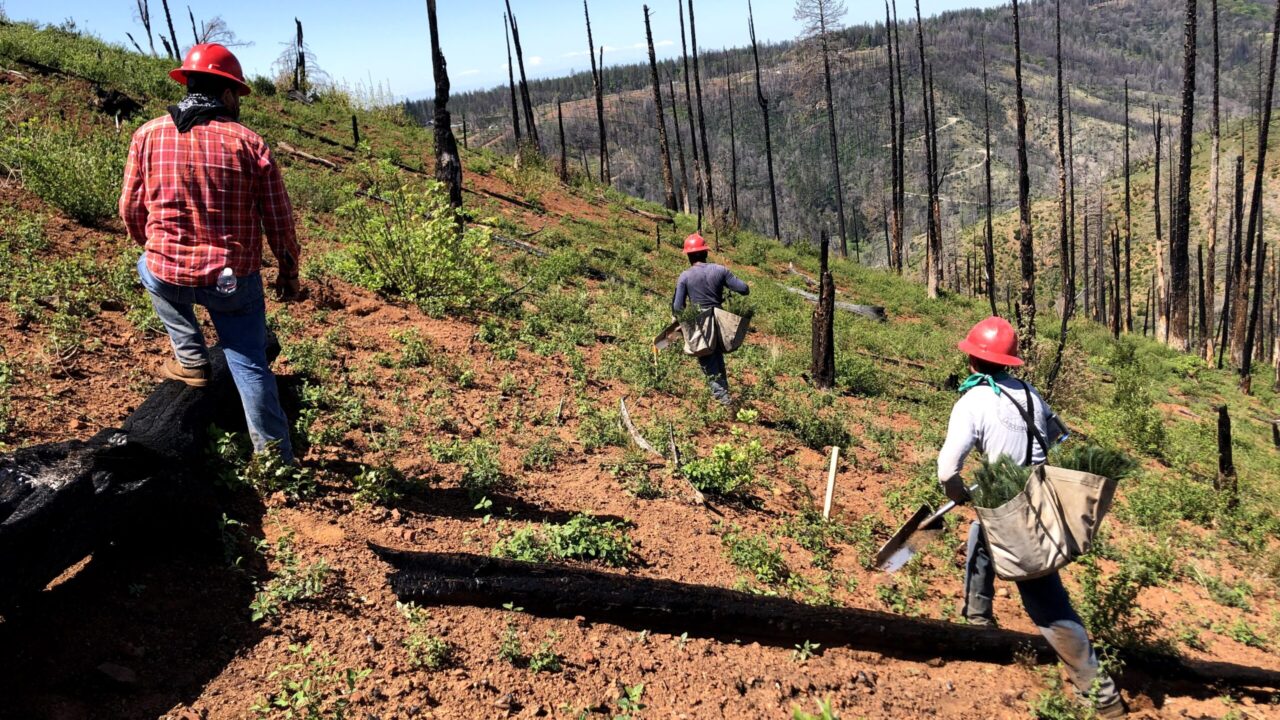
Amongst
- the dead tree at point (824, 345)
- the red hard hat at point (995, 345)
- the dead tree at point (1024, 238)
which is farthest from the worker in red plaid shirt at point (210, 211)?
the dead tree at point (1024, 238)

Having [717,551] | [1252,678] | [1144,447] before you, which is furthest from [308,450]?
[1144,447]

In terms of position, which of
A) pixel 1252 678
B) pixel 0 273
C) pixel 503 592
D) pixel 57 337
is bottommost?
pixel 1252 678

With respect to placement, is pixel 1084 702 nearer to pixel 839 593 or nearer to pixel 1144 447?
pixel 839 593

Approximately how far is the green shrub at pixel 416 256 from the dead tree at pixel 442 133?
2180mm

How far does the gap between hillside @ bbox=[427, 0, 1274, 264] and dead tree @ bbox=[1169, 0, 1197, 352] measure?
8877cm

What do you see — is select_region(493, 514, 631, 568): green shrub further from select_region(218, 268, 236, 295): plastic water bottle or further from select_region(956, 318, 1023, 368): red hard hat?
select_region(956, 318, 1023, 368): red hard hat

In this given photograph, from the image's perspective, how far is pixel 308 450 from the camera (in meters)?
4.36

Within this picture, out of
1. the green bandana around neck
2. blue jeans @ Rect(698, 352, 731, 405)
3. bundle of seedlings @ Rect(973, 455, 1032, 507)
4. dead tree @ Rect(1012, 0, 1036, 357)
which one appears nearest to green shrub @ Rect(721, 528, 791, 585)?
bundle of seedlings @ Rect(973, 455, 1032, 507)

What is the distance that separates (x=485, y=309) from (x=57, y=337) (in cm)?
441

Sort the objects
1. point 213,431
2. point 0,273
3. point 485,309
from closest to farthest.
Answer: point 213,431 < point 0,273 < point 485,309

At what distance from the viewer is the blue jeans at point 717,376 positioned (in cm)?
741

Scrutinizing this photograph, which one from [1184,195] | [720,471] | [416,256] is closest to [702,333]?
[720,471]

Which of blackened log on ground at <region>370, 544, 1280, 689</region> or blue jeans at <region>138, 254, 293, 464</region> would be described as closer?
blackened log on ground at <region>370, 544, 1280, 689</region>

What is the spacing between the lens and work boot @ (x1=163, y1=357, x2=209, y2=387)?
3.66 meters
